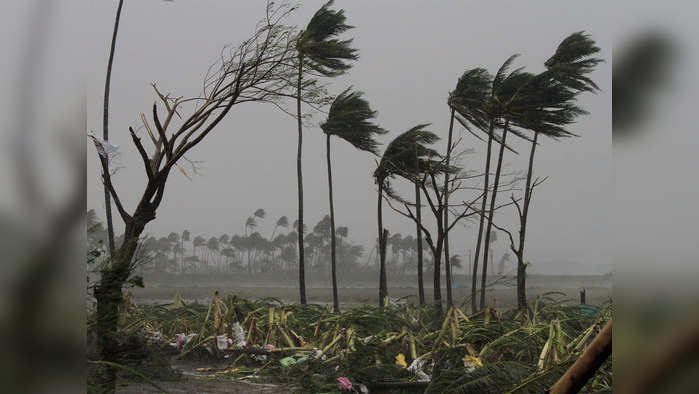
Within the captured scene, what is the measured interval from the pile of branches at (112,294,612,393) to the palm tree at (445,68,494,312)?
0.97 meters

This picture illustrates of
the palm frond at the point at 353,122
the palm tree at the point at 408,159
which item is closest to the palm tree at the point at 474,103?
the palm tree at the point at 408,159

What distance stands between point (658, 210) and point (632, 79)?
15cm

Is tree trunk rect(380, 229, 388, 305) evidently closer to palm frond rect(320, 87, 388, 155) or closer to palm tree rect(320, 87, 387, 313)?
palm tree rect(320, 87, 387, 313)

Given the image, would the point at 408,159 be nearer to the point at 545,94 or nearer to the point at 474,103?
the point at 474,103

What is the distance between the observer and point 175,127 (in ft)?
10.9

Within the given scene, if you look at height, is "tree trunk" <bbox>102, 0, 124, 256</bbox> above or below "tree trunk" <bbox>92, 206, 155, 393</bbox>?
above

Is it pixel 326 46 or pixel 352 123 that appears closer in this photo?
pixel 326 46

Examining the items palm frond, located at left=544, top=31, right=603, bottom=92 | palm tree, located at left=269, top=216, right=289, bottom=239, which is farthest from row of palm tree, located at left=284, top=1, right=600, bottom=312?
palm tree, located at left=269, top=216, right=289, bottom=239

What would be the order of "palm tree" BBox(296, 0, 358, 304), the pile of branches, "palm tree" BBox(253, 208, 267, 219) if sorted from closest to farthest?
the pile of branches, "palm tree" BBox(296, 0, 358, 304), "palm tree" BBox(253, 208, 267, 219)

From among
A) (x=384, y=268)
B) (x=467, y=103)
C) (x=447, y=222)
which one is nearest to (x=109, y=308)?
(x=447, y=222)

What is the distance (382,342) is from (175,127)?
1797mm

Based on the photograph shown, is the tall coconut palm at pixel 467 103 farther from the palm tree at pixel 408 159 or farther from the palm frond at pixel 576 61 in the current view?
the palm frond at pixel 576 61

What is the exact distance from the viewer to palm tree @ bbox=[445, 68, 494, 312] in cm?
383

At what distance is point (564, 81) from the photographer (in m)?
3.57
